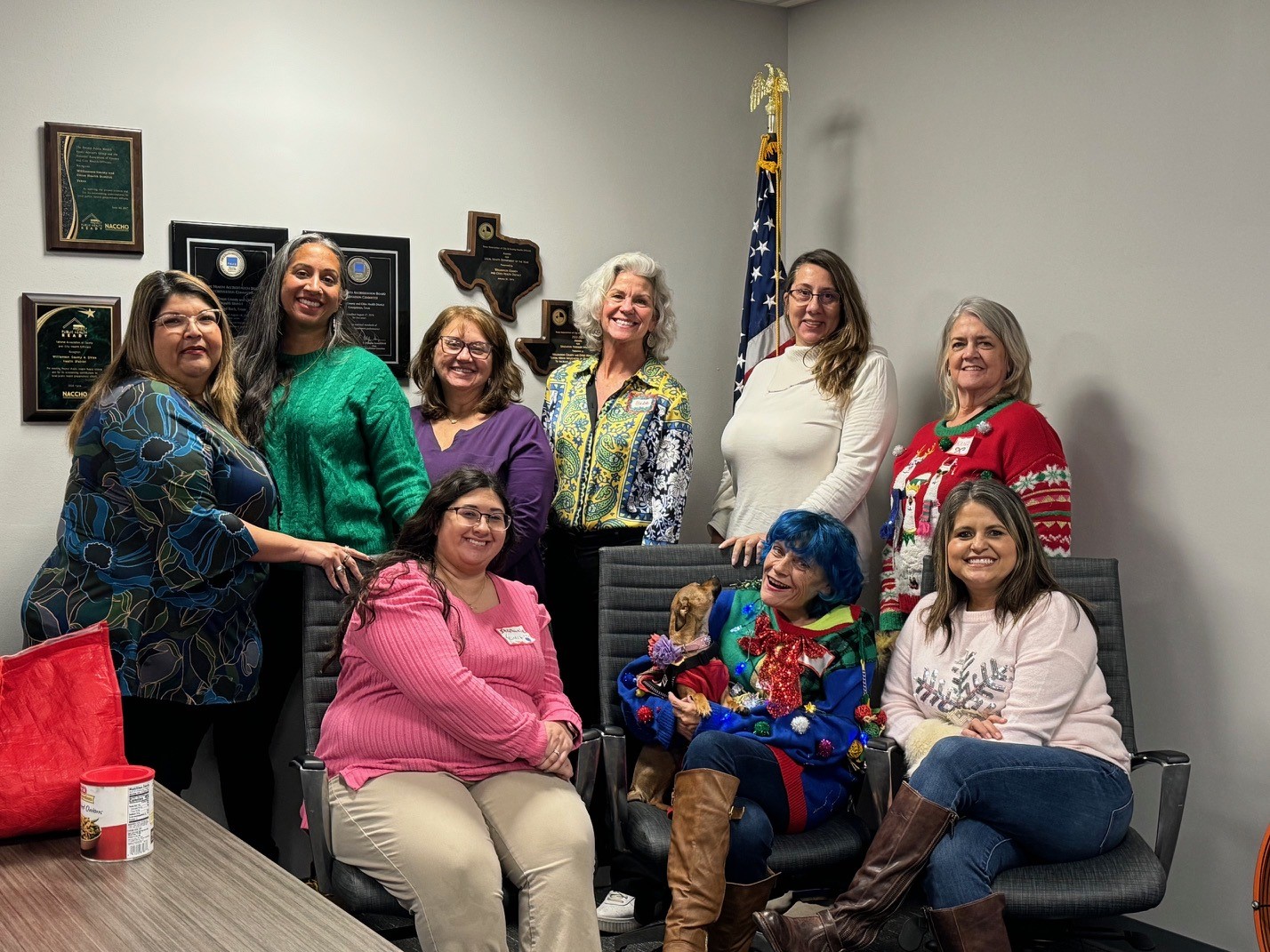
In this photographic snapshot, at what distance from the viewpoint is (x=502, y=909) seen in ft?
7.47

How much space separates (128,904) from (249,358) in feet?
5.98

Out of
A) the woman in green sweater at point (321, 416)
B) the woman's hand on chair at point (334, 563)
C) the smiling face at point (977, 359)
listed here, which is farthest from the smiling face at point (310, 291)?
the smiling face at point (977, 359)

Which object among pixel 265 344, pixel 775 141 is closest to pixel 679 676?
pixel 265 344

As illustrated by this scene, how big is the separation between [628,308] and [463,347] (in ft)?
1.50

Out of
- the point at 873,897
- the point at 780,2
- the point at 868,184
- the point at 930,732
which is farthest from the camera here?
the point at 780,2

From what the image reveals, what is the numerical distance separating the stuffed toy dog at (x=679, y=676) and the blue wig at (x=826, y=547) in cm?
27

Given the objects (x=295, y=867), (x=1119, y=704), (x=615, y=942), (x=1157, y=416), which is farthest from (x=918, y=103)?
(x=295, y=867)

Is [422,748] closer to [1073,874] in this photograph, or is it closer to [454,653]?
[454,653]

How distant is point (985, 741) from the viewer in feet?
8.24

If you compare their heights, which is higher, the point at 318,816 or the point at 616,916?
the point at 318,816

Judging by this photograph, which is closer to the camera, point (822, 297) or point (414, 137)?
point (822, 297)

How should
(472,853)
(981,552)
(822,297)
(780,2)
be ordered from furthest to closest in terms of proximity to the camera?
(780,2) → (822,297) → (981,552) → (472,853)

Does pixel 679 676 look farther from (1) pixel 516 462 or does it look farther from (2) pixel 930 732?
(1) pixel 516 462

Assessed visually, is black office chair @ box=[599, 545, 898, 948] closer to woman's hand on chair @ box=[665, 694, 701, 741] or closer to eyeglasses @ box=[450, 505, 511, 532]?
woman's hand on chair @ box=[665, 694, 701, 741]
